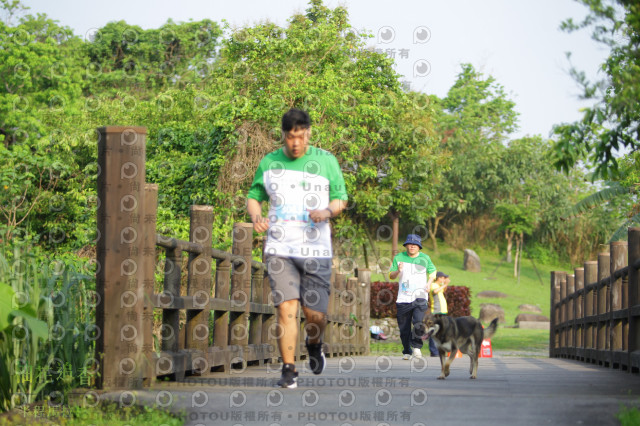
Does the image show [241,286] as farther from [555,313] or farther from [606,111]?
[555,313]

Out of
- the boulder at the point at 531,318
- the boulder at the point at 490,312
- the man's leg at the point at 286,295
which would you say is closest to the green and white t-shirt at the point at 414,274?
the man's leg at the point at 286,295

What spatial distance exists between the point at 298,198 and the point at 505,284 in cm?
4041

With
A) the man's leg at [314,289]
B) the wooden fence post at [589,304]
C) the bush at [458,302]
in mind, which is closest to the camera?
the man's leg at [314,289]

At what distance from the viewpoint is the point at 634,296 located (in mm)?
8375

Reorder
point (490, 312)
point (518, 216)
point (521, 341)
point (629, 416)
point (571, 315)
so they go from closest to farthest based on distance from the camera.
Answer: point (629, 416), point (571, 315), point (521, 341), point (490, 312), point (518, 216)

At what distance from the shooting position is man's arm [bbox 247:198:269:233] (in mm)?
5678

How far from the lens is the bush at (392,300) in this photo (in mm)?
30641

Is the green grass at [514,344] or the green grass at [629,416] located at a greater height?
the green grass at [629,416]

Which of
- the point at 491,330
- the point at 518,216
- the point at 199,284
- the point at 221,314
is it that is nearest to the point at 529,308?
the point at 518,216

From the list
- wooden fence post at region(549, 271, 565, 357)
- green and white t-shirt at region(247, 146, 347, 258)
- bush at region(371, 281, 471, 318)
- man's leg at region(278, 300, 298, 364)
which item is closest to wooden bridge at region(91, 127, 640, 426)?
man's leg at region(278, 300, 298, 364)

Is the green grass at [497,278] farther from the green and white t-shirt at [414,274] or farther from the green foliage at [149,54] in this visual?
the green and white t-shirt at [414,274]

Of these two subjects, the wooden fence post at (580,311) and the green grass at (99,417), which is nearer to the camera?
the green grass at (99,417)

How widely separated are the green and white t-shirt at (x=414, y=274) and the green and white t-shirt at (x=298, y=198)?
645 cm

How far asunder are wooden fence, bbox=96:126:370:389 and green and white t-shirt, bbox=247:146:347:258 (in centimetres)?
74
